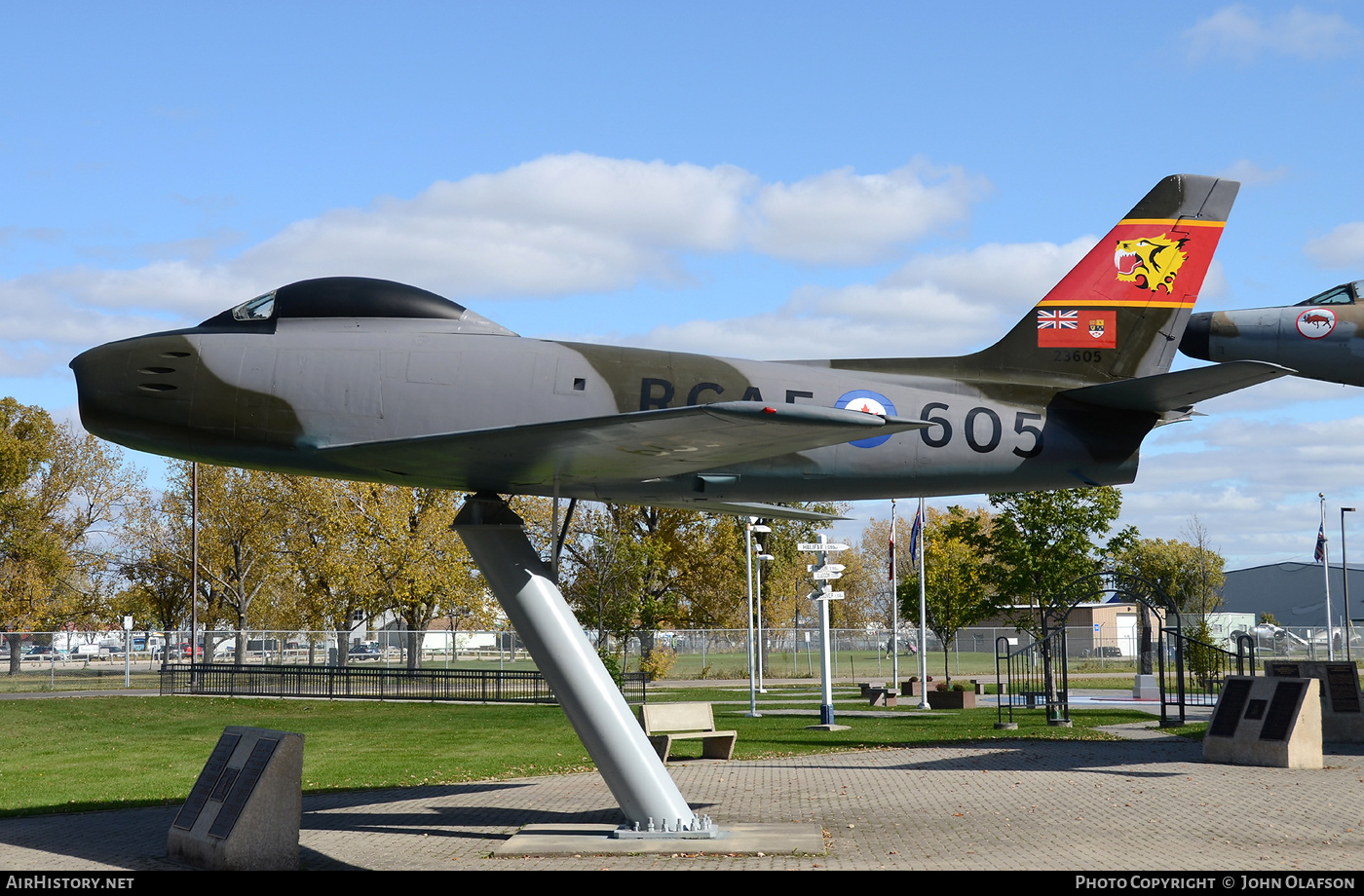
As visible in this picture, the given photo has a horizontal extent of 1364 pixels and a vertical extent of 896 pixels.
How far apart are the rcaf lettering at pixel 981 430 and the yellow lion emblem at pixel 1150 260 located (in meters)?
2.63

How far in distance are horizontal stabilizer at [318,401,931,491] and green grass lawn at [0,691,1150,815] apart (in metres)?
6.58

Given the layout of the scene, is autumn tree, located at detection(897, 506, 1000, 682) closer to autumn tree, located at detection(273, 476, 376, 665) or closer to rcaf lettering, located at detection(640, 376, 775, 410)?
autumn tree, located at detection(273, 476, 376, 665)

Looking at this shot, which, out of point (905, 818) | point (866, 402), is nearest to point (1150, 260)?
point (866, 402)

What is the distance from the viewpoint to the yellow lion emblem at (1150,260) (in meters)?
12.2

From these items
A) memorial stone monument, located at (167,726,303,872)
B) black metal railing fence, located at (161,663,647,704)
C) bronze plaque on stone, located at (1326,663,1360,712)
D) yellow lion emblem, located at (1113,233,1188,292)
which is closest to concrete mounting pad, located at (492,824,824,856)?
memorial stone monument, located at (167,726,303,872)

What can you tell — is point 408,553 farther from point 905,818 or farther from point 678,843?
point 678,843

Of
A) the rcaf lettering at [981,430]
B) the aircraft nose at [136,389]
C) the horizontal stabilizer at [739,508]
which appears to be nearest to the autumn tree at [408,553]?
the horizontal stabilizer at [739,508]

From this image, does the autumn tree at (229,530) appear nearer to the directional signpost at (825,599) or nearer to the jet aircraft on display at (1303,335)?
the directional signpost at (825,599)

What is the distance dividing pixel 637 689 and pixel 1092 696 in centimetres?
1451

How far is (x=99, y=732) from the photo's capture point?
25.5 meters

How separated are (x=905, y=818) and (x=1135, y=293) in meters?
5.95

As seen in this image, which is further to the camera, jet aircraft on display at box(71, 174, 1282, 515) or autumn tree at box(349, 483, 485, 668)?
autumn tree at box(349, 483, 485, 668)

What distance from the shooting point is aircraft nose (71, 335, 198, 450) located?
9.47m
